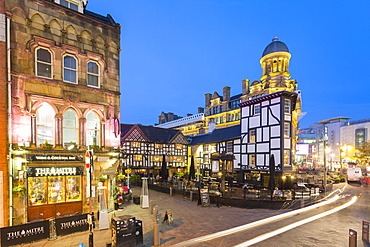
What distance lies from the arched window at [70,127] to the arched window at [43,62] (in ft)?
8.37

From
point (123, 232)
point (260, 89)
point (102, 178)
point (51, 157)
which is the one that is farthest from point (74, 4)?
point (260, 89)

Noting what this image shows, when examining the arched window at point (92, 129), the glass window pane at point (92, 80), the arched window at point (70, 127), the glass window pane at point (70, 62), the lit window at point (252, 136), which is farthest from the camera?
the lit window at point (252, 136)

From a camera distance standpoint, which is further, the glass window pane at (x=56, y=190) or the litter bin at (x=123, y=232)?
the glass window pane at (x=56, y=190)

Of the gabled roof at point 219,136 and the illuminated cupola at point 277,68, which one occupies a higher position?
the illuminated cupola at point 277,68

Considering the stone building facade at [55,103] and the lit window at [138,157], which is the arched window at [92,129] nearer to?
the stone building facade at [55,103]

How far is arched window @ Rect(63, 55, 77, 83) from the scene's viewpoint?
14.2 m

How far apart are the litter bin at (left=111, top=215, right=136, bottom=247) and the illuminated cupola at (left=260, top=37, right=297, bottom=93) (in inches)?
1636

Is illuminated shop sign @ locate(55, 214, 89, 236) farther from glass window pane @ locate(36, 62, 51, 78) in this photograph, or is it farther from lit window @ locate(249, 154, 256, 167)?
lit window @ locate(249, 154, 256, 167)

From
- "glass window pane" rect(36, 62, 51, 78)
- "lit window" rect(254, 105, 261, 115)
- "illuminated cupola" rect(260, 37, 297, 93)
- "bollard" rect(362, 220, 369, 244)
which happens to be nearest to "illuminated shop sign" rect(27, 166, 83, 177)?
"glass window pane" rect(36, 62, 51, 78)

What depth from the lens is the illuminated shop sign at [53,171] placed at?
12265mm

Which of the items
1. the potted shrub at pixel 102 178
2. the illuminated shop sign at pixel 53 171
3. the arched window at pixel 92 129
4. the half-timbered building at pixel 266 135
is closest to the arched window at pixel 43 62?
the arched window at pixel 92 129

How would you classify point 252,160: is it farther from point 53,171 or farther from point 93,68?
point 53,171

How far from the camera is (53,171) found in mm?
13000

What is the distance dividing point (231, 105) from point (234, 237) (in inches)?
1966
